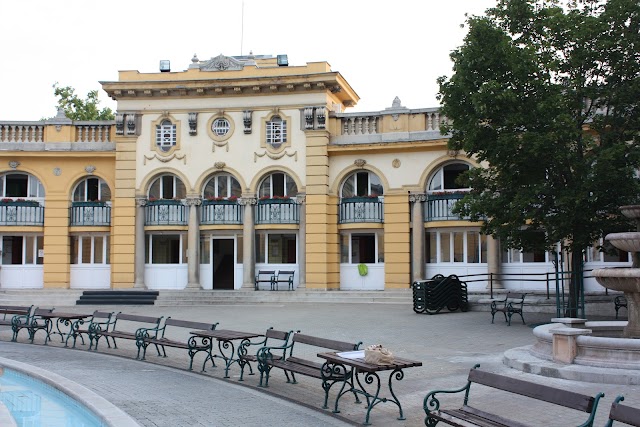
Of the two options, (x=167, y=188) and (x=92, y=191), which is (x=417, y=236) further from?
(x=92, y=191)

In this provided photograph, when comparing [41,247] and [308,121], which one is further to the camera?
[41,247]

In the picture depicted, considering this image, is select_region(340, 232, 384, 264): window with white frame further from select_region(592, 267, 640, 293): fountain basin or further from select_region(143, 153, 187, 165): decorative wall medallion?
select_region(592, 267, 640, 293): fountain basin

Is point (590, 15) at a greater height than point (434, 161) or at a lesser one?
greater

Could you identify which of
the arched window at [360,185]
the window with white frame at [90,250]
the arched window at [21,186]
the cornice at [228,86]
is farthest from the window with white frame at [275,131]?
the arched window at [21,186]

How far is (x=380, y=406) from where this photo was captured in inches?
386

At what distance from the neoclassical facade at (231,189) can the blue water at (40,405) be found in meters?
18.1

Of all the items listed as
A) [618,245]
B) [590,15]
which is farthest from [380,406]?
[590,15]

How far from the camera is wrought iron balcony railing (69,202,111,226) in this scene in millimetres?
30859

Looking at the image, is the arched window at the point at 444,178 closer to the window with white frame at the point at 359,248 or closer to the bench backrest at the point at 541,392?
the window with white frame at the point at 359,248

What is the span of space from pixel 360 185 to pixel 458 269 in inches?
199

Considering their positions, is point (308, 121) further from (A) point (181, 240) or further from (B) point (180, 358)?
(B) point (180, 358)

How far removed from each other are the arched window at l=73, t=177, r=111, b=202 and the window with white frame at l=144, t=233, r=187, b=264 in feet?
8.61

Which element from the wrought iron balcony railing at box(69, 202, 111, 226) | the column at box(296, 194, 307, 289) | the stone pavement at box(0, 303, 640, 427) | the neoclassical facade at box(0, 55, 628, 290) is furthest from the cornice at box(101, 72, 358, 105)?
the stone pavement at box(0, 303, 640, 427)

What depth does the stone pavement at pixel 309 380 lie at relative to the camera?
30.0ft
